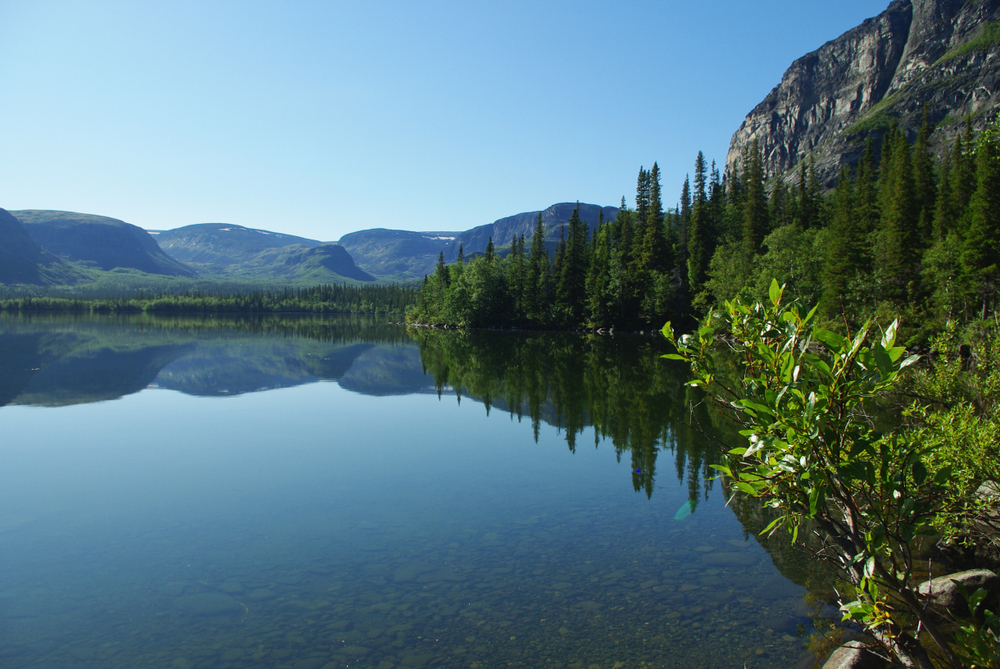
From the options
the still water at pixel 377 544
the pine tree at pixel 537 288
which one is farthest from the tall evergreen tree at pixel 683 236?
the still water at pixel 377 544

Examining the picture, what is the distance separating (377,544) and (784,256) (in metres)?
59.8

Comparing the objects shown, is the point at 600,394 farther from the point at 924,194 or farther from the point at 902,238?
the point at 924,194

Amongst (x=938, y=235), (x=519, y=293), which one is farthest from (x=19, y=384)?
(x=519, y=293)

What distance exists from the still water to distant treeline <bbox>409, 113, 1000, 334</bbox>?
660cm

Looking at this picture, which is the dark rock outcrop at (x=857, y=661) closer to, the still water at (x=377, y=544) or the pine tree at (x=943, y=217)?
the still water at (x=377, y=544)

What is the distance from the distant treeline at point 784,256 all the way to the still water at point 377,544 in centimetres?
660

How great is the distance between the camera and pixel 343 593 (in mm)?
10820

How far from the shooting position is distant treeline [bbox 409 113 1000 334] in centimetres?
4150

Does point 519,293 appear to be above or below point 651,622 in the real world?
above

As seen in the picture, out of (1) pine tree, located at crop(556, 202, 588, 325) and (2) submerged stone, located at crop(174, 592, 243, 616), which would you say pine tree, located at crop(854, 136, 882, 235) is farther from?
(2) submerged stone, located at crop(174, 592, 243, 616)

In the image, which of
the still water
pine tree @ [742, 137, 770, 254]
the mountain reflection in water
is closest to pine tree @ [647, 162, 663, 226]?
pine tree @ [742, 137, 770, 254]

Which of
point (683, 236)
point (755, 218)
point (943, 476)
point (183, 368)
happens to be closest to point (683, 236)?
point (683, 236)

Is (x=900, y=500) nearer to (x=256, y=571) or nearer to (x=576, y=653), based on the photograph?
(x=576, y=653)

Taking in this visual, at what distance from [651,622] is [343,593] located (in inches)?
227
